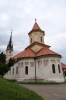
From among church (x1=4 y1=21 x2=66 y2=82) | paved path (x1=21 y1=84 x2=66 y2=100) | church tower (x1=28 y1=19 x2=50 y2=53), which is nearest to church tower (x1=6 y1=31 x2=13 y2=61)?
church tower (x1=28 y1=19 x2=50 y2=53)

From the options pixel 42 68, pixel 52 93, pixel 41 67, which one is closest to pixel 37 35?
pixel 41 67

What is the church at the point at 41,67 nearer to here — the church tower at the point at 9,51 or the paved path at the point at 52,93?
the paved path at the point at 52,93

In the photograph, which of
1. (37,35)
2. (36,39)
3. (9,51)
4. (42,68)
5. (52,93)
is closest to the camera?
(52,93)

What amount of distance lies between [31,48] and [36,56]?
527cm

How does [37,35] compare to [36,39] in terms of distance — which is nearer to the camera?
[36,39]

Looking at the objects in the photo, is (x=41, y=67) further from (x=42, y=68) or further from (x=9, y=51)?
(x=9, y=51)

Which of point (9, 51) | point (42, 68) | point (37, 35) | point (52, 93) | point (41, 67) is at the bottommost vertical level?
point (52, 93)

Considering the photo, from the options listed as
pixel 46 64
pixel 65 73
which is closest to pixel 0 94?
pixel 46 64

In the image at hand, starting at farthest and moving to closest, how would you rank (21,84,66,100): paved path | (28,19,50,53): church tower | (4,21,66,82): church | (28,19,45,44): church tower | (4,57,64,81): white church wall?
(28,19,45,44): church tower
(28,19,50,53): church tower
(4,21,66,82): church
(4,57,64,81): white church wall
(21,84,66,100): paved path

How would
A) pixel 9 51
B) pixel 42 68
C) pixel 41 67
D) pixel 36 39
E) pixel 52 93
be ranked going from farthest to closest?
pixel 9 51, pixel 36 39, pixel 41 67, pixel 42 68, pixel 52 93

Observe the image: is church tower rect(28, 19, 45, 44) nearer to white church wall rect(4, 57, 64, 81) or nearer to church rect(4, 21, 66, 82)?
church rect(4, 21, 66, 82)

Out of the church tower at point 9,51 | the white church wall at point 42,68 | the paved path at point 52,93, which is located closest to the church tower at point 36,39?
the white church wall at point 42,68

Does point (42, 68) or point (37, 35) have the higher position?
point (37, 35)

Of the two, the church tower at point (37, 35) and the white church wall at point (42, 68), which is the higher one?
the church tower at point (37, 35)
